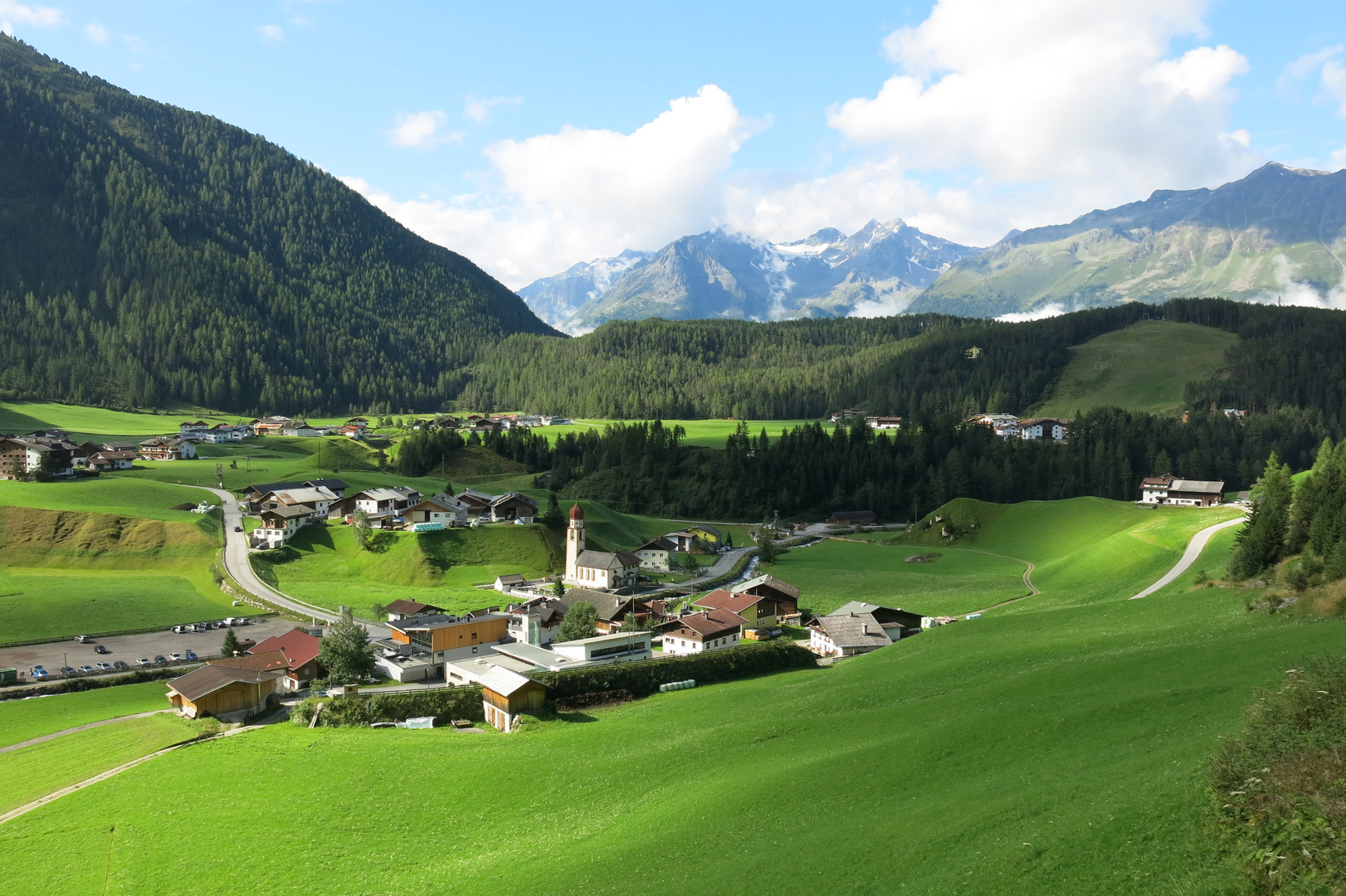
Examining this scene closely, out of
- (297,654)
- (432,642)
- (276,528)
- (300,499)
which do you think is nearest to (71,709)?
(297,654)

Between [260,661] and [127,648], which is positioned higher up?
[260,661]

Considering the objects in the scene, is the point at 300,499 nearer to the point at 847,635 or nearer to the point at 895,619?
the point at 847,635

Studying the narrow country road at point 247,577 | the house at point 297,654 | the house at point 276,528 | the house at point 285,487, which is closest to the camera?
the house at point 297,654

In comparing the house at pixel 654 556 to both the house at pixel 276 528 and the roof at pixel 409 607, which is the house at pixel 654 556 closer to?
the roof at pixel 409 607

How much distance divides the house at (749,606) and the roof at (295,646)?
32496 mm

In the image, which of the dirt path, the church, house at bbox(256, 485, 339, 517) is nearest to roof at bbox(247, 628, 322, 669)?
the dirt path

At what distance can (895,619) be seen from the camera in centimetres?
6175

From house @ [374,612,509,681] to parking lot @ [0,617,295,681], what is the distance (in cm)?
1270

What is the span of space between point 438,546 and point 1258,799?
8500cm

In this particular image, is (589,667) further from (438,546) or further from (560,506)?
(560,506)

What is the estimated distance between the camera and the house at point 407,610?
66938 millimetres

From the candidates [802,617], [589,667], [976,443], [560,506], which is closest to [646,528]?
[560,506]

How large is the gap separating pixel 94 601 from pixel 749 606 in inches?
2360

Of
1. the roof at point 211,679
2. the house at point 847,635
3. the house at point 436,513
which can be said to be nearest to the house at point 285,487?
the house at point 436,513
